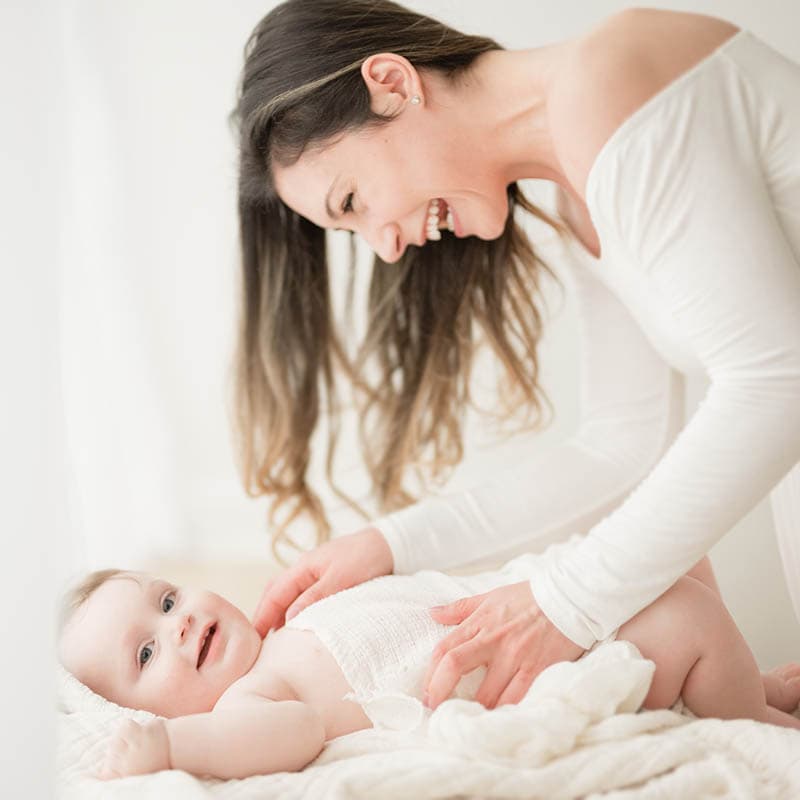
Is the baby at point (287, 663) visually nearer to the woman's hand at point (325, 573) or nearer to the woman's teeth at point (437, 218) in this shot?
the woman's hand at point (325, 573)

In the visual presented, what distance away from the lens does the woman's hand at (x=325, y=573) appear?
1.45 meters

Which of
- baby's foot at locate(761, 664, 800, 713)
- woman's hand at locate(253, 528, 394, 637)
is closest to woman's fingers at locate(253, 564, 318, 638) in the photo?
woman's hand at locate(253, 528, 394, 637)

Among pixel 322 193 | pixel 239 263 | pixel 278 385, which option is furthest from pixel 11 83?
pixel 278 385

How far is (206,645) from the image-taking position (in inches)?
51.9

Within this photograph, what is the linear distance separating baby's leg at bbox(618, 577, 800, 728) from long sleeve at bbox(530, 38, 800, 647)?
0.03 metres

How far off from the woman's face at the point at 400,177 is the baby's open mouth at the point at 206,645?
540mm

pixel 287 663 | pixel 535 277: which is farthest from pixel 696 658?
pixel 535 277

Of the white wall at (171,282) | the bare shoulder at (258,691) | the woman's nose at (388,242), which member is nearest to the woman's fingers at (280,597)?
the bare shoulder at (258,691)

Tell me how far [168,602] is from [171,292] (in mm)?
1126

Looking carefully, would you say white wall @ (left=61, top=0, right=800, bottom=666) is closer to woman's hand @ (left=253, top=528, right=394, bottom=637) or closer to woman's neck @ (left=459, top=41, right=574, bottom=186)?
woman's hand @ (left=253, top=528, right=394, bottom=637)

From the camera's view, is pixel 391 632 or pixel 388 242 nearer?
pixel 391 632

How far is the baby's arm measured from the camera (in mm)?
1036

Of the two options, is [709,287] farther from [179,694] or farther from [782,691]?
[179,694]

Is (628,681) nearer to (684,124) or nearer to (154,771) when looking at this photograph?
(154,771)
